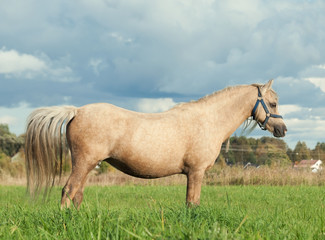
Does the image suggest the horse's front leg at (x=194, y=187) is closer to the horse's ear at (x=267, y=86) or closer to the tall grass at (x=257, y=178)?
the horse's ear at (x=267, y=86)

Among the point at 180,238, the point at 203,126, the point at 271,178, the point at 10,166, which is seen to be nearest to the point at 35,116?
the point at 203,126

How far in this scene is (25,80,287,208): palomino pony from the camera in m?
5.76

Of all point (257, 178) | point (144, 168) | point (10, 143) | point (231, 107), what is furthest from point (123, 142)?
point (10, 143)

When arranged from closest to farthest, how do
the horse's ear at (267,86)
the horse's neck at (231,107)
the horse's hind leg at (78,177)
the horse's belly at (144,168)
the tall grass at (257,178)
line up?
the horse's hind leg at (78,177) < the horse's belly at (144,168) < the horse's neck at (231,107) < the horse's ear at (267,86) < the tall grass at (257,178)

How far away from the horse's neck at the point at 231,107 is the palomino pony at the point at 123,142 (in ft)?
0.11

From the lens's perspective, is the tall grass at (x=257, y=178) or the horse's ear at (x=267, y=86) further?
the tall grass at (x=257, y=178)

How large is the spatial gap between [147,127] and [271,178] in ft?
35.3

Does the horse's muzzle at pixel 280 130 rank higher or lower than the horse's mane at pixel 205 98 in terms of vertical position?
lower

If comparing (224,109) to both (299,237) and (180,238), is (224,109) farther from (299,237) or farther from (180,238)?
(180,238)

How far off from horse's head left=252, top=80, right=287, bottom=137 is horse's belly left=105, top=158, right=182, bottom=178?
2039 mm

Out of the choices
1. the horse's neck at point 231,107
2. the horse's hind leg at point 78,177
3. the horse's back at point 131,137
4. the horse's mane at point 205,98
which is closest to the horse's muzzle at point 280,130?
the horse's neck at point 231,107

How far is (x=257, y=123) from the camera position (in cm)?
724

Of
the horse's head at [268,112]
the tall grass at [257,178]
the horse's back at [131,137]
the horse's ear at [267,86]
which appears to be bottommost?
the tall grass at [257,178]

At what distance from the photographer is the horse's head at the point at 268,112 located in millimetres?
6910
